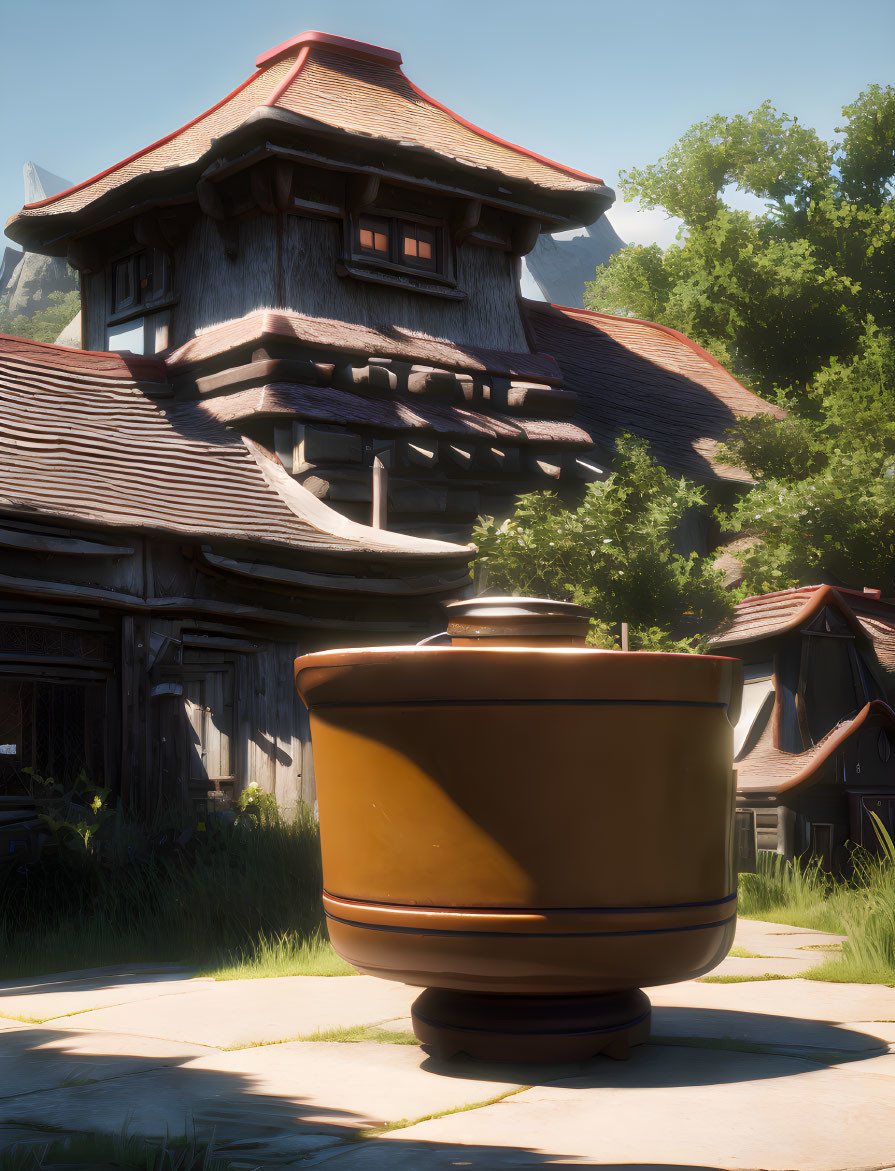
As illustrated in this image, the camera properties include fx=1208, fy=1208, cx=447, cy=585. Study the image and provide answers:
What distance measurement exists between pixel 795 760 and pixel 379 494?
4372mm

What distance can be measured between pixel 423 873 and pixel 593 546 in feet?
28.4

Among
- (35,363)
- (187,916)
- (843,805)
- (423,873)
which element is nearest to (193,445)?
(35,363)

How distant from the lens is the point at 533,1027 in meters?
3.48

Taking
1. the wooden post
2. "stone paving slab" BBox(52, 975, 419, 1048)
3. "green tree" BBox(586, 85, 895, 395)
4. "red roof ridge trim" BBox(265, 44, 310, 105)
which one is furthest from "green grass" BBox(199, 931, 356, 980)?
"green tree" BBox(586, 85, 895, 395)

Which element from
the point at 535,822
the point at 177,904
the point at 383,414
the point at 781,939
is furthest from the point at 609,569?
the point at 535,822

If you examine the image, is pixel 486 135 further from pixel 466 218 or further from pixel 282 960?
pixel 282 960

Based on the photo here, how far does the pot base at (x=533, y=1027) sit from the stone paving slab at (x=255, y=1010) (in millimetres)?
647

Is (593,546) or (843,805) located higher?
(593,546)

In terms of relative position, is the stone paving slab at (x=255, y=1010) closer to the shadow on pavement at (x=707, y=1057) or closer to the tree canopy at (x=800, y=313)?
the shadow on pavement at (x=707, y=1057)

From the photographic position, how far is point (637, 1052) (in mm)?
3656

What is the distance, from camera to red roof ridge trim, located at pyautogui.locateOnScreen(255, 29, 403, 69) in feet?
47.5

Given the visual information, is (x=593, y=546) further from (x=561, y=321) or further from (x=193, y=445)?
(x=561, y=321)

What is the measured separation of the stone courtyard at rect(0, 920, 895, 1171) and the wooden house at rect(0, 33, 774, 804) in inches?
171

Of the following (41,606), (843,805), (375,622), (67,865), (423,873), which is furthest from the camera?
(375,622)
